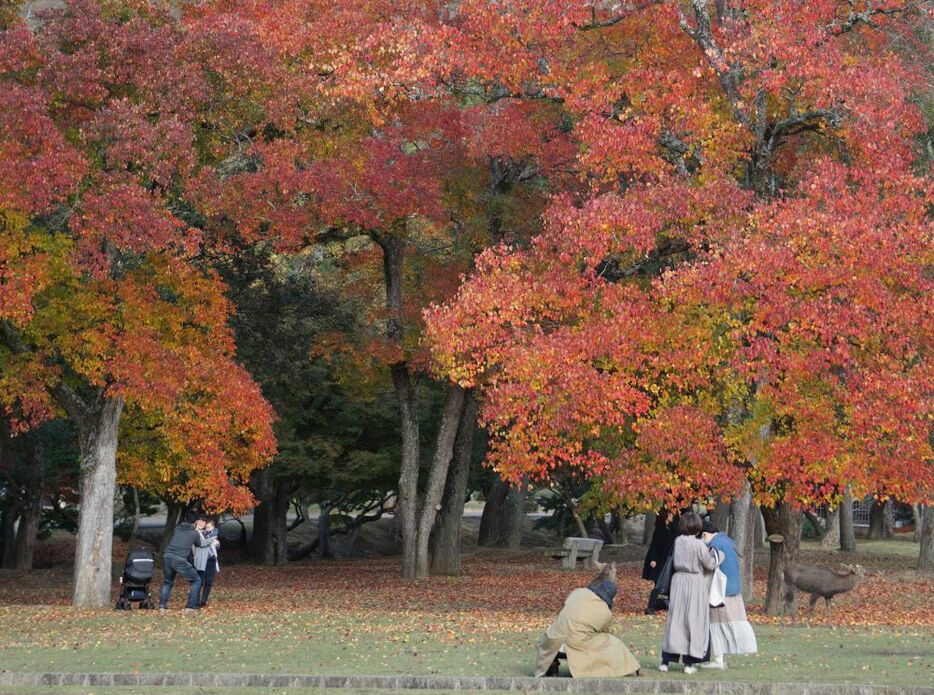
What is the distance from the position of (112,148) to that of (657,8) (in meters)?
11.1

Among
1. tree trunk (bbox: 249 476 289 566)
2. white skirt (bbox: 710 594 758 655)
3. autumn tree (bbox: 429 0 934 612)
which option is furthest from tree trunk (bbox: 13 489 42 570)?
white skirt (bbox: 710 594 758 655)

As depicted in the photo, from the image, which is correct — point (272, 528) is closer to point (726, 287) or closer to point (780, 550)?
point (780, 550)

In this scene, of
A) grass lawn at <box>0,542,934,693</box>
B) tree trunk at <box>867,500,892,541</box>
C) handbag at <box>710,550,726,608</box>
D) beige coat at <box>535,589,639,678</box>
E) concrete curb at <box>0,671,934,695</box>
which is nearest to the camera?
concrete curb at <box>0,671,934,695</box>

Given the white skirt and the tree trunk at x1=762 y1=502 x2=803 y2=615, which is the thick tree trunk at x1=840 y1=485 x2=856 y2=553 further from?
the white skirt

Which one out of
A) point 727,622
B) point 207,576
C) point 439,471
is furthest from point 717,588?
point 439,471

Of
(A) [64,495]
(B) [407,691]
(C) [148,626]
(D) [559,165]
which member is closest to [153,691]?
(B) [407,691]

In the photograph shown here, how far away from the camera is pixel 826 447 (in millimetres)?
19703

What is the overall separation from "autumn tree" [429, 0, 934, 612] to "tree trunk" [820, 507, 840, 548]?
29573 mm

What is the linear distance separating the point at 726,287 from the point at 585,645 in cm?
831

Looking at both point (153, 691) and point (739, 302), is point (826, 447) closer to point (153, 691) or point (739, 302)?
point (739, 302)

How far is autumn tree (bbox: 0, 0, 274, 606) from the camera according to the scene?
22844 mm

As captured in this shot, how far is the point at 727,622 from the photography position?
49.5 ft

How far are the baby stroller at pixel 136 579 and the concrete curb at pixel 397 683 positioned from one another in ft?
33.2

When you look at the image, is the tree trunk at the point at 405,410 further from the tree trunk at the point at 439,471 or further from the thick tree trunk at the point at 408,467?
the tree trunk at the point at 439,471
